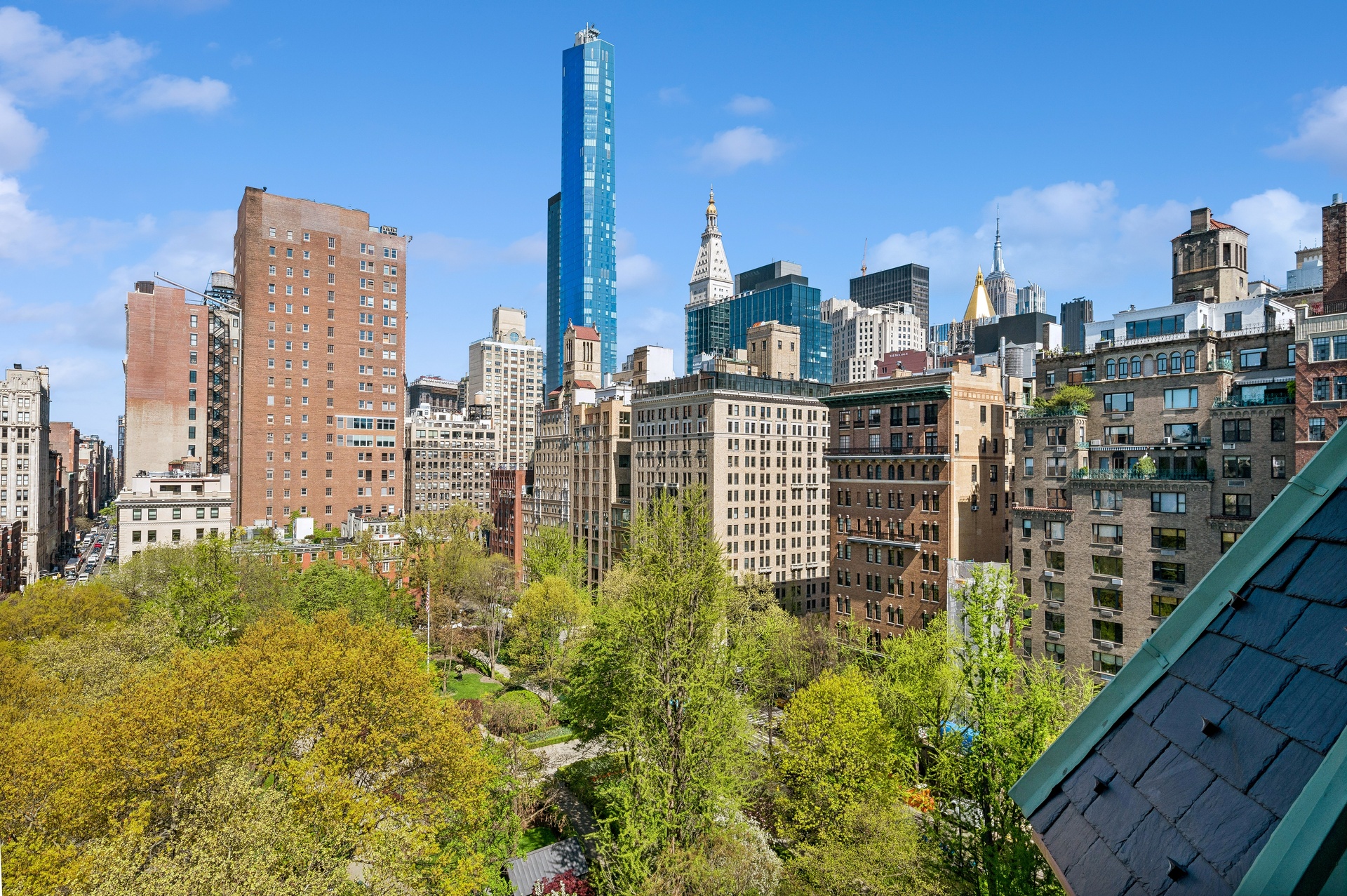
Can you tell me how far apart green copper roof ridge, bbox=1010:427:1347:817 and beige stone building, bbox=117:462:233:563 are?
3560 inches

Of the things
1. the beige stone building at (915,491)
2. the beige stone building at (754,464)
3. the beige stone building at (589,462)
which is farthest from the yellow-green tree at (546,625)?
the beige stone building at (915,491)

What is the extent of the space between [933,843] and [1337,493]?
108ft

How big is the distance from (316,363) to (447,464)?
50337 millimetres

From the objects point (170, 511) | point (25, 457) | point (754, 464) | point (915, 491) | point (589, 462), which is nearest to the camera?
point (915, 491)

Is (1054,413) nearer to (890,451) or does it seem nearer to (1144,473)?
(1144,473)

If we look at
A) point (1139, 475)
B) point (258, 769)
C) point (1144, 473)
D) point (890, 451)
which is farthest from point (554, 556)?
point (1144, 473)

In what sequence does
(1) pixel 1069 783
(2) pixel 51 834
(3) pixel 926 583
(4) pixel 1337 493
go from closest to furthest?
(4) pixel 1337 493 → (1) pixel 1069 783 → (2) pixel 51 834 → (3) pixel 926 583

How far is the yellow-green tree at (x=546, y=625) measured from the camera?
72312 mm

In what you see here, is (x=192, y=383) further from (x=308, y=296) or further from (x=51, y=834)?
(x=51, y=834)

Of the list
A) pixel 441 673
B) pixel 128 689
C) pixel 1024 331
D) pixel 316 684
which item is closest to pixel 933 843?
pixel 316 684

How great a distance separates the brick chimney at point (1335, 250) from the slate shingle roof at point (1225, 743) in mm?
63129

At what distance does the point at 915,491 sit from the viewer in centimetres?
6388

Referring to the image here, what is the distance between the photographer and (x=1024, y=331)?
353 ft

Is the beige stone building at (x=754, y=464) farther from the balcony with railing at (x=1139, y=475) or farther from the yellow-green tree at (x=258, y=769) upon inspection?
the yellow-green tree at (x=258, y=769)
